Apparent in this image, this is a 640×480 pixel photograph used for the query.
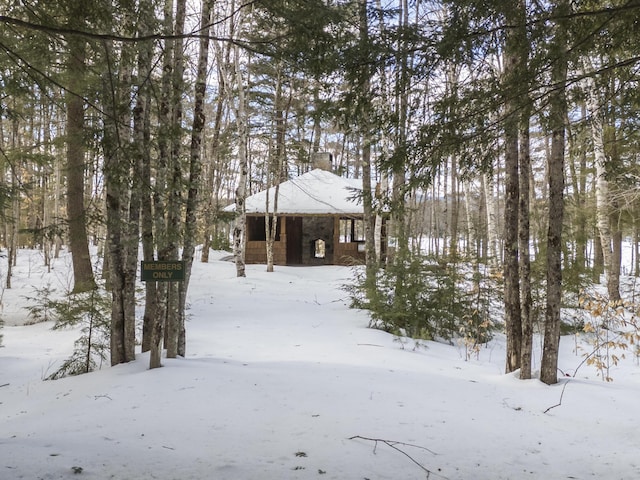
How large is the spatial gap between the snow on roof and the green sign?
42.0 feet

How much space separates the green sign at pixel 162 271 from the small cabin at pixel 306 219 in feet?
41.3

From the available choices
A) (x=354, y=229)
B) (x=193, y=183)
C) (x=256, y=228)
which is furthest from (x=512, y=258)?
(x=354, y=229)

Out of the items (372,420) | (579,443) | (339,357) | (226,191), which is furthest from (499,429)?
(226,191)

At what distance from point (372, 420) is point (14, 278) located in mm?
14719

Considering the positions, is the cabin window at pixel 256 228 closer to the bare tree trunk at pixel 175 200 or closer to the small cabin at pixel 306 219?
the small cabin at pixel 306 219

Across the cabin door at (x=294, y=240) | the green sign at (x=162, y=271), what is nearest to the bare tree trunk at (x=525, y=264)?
the green sign at (x=162, y=271)

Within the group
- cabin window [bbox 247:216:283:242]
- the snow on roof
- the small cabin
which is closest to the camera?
the snow on roof

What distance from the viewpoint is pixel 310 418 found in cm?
367

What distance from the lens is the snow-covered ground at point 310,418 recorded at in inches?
111

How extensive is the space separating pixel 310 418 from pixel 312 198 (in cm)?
1598

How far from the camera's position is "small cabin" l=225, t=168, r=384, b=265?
1841cm

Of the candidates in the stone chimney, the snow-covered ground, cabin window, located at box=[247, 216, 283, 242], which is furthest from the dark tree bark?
the stone chimney

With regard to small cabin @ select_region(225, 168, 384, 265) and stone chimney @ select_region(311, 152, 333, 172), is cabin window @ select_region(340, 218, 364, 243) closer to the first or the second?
small cabin @ select_region(225, 168, 384, 265)

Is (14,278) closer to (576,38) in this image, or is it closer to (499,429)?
(499,429)
